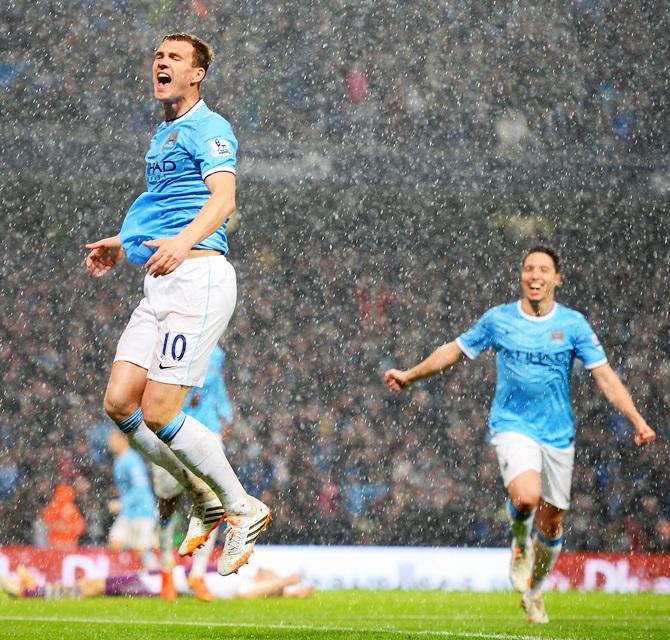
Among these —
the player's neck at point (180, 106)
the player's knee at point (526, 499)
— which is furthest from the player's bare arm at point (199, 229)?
the player's knee at point (526, 499)

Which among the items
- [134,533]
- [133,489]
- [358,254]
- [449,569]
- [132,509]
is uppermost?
[358,254]

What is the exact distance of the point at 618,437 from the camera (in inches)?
480

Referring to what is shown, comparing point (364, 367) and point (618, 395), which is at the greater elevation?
point (364, 367)

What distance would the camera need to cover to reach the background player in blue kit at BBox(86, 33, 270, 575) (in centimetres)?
457

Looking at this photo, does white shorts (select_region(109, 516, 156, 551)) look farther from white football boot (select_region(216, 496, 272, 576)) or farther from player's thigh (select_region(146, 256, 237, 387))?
player's thigh (select_region(146, 256, 237, 387))

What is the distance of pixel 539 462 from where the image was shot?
21.4 feet

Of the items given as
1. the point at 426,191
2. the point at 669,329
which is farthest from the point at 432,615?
the point at 426,191

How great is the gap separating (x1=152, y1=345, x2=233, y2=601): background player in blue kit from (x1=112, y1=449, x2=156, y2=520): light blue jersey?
1279 mm

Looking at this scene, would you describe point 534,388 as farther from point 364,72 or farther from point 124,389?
point 364,72

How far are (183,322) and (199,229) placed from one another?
1.75 feet

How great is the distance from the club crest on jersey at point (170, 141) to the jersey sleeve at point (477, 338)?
7.73 feet

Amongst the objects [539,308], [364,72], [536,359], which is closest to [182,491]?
[536,359]

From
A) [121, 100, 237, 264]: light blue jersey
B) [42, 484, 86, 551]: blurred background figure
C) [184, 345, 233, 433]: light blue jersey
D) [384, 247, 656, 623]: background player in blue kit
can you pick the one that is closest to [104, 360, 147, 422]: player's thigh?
[121, 100, 237, 264]: light blue jersey

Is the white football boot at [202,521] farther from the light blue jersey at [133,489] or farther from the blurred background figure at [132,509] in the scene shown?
the light blue jersey at [133,489]
